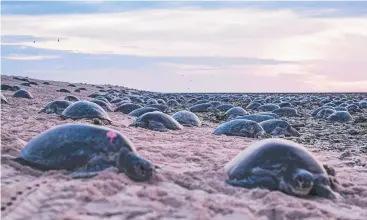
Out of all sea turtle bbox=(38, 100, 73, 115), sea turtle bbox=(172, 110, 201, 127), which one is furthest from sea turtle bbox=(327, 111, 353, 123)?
sea turtle bbox=(38, 100, 73, 115)

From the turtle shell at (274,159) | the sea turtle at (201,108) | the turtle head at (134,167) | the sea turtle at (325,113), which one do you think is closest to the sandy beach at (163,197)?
the turtle head at (134,167)

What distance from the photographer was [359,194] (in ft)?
15.4

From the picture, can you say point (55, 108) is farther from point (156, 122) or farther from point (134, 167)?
point (134, 167)

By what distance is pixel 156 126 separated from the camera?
944 centimetres

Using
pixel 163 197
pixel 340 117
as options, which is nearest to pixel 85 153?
pixel 163 197

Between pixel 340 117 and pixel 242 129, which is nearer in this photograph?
pixel 242 129

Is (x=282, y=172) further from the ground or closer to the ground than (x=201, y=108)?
further from the ground

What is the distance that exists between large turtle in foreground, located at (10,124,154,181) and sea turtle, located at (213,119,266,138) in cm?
516

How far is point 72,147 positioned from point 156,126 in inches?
194

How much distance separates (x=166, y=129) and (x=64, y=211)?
618cm

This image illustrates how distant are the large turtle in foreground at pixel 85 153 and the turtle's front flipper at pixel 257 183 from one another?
0.76 meters

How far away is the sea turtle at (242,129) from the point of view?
31.3 ft

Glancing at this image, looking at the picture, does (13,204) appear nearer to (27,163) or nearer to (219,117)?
(27,163)

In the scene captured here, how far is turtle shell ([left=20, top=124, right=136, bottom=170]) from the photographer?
4457mm
